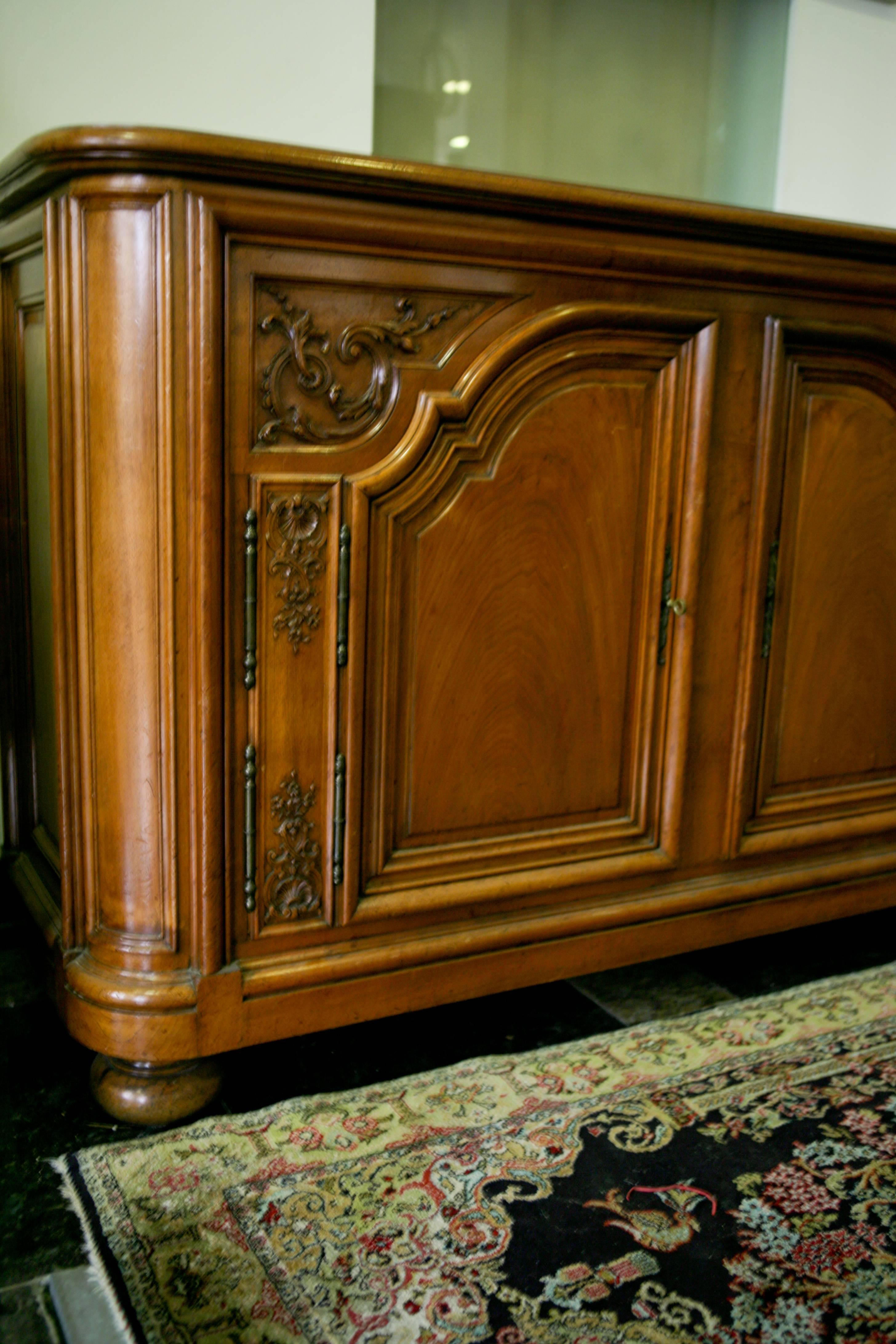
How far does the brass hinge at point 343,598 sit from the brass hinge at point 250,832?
0.38 ft

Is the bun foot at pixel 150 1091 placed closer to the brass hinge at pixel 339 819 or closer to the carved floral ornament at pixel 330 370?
the brass hinge at pixel 339 819

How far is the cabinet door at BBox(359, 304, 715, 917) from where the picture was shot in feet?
3.61

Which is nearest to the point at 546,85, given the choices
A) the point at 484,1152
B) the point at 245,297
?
the point at 245,297

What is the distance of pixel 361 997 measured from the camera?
3.74 feet

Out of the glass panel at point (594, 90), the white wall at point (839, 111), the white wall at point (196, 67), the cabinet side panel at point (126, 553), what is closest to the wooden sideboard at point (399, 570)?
the cabinet side panel at point (126, 553)

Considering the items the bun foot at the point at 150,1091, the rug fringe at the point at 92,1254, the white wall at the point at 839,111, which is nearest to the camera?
the rug fringe at the point at 92,1254

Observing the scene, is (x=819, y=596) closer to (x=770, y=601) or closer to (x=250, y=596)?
(x=770, y=601)

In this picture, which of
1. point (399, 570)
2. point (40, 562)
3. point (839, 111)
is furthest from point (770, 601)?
point (839, 111)

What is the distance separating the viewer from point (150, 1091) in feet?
3.52

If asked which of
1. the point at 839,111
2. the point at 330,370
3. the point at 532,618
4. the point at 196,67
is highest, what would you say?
the point at 839,111

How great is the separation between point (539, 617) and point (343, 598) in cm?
22

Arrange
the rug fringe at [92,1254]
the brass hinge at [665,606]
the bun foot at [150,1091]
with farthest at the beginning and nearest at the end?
1. the brass hinge at [665,606]
2. the bun foot at [150,1091]
3. the rug fringe at [92,1254]

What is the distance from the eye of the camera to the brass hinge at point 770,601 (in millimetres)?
1298

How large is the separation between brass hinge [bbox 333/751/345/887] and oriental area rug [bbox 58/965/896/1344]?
233mm
